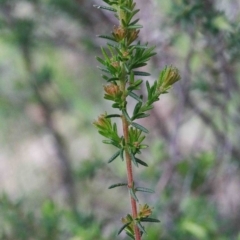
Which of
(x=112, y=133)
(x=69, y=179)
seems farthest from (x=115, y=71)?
(x=69, y=179)

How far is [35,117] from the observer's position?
1.83 m

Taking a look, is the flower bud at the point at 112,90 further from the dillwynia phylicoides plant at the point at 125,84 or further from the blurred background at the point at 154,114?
the blurred background at the point at 154,114

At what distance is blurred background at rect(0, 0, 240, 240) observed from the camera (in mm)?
983

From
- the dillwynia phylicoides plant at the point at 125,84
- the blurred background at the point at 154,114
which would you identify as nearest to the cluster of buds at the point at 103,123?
the dillwynia phylicoides plant at the point at 125,84

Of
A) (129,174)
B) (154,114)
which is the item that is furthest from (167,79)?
(154,114)

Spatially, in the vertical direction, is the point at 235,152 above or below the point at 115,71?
above

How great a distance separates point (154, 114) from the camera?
150cm

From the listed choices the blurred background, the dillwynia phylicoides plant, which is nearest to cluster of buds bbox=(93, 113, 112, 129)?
the dillwynia phylicoides plant

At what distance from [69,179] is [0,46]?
524mm

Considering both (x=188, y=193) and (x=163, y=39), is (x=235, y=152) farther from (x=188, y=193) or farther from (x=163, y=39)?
(x=163, y=39)

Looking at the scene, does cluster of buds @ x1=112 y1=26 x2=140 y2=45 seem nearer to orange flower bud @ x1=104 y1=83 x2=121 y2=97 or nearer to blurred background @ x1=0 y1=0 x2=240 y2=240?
orange flower bud @ x1=104 y1=83 x2=121 y2=97

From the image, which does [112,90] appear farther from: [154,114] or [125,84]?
[154,114]

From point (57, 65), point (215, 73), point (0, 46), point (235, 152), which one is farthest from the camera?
point (57, 65)

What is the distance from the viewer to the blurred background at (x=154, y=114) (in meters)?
0.98
